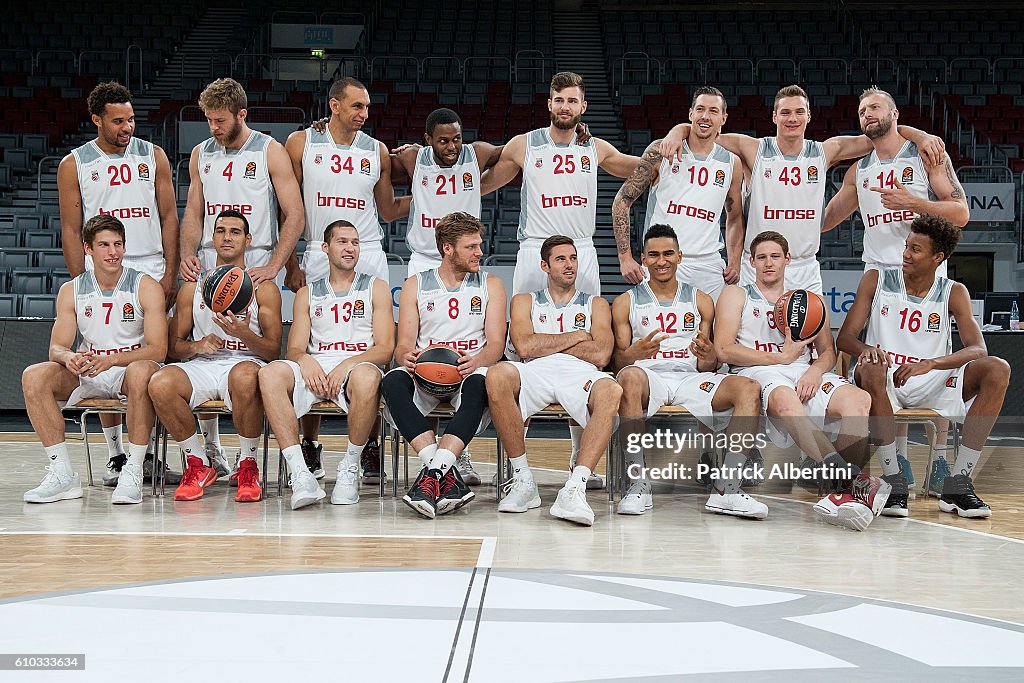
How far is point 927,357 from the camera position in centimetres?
518

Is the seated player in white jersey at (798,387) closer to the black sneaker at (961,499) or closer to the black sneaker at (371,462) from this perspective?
the black sneaker at (961,499)

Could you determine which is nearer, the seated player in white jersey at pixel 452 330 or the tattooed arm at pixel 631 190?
the seated player in white jersey at pixel 452 330

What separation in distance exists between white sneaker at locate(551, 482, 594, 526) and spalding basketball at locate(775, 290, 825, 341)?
1.37 meters

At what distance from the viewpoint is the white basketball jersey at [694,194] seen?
5691 mm

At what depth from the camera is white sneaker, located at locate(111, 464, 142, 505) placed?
16.2ft

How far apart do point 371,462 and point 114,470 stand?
147cm

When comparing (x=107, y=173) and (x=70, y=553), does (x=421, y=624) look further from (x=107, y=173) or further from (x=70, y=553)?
(x=107, y=173)

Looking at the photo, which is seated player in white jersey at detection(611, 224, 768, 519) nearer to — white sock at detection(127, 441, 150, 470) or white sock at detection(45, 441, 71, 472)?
white sock at detection(127, 441, 150, 470)

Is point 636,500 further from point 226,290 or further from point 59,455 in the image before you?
point 59,455

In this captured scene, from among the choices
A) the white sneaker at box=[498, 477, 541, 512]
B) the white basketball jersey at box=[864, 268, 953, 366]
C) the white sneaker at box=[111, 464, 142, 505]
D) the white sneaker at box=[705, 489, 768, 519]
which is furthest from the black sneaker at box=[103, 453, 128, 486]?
the white basketball jersey at box=[864, 268, 953, 366]

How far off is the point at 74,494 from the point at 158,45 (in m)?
14.7

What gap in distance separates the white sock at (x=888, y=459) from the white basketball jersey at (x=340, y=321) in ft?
8.64

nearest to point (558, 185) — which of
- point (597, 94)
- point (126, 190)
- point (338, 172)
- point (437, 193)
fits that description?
point (437, 193)

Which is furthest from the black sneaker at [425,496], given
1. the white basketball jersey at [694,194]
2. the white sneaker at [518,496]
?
the white basketball jersey at [694,194]
